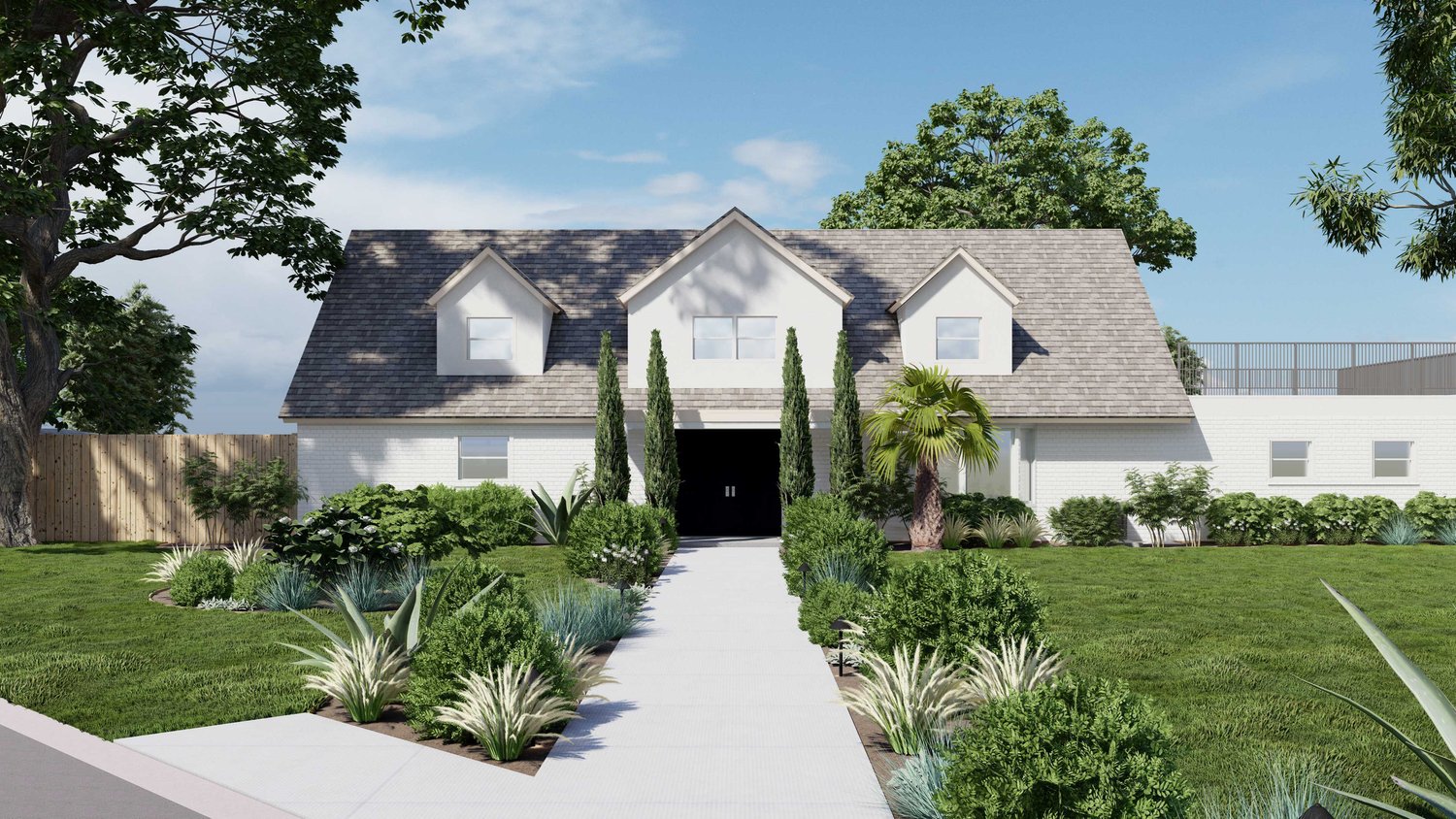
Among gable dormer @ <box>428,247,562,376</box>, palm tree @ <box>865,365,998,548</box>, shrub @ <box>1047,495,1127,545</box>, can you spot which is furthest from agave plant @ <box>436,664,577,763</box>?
shrub @ <box>1047,495,1127,545</box>

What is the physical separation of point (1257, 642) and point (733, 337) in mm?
15662

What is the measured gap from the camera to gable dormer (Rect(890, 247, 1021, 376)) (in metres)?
25.9

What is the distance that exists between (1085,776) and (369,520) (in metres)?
12.2

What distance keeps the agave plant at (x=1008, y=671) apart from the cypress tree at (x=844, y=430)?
15059 millimetres

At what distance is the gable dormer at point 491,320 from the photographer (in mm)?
26203

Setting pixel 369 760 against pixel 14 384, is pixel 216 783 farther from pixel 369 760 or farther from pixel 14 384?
pixel 14 384

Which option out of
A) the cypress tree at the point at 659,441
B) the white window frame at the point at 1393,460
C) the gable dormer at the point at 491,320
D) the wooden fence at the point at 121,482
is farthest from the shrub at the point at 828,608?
the white window frame at the point at 1393,460

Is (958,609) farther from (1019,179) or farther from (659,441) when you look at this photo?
(1019,179)

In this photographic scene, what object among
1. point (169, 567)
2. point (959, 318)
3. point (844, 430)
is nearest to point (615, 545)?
point (169, 567)

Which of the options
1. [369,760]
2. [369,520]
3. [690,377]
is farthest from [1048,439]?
[369,760]

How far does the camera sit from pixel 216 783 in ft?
23.0

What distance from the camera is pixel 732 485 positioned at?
89.9ft

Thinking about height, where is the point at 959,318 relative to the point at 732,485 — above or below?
above

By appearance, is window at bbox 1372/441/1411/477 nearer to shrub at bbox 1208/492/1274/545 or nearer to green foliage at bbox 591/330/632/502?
shrub at bbox 1208/492/1274/545
